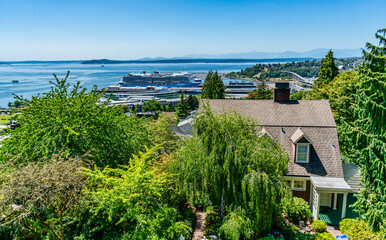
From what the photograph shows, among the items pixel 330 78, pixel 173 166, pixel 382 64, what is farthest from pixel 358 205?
pixel 330 78

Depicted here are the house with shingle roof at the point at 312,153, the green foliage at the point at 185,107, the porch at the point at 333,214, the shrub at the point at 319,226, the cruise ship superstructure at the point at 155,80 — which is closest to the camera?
the shrub at the point at 319,226

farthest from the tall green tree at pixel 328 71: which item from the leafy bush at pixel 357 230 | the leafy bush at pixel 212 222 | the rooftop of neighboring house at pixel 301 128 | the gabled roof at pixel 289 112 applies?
the leafy bush at pixel 212 222

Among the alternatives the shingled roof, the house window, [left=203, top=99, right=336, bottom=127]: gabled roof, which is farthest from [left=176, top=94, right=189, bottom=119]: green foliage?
the house window

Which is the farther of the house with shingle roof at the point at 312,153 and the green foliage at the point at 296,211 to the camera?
the house with shingle roof at the point at 312,153

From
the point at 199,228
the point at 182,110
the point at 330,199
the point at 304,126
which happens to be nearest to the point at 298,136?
the point at 304,126

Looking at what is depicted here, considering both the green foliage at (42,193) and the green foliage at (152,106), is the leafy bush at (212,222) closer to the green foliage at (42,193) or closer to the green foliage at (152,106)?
the green foliage at (42,193)

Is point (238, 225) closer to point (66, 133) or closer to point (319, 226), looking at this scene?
point (319, 226)

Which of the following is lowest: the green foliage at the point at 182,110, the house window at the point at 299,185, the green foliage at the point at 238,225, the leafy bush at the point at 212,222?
the green foliage at the point at 182,110
